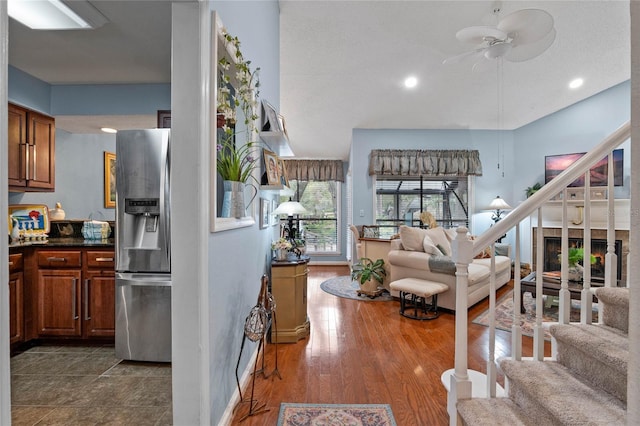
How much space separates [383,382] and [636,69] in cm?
217

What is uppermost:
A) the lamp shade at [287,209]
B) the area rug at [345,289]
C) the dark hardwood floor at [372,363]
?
the lamp shade at [287,209]

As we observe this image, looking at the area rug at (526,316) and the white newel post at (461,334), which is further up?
the white newel post at (461,334)

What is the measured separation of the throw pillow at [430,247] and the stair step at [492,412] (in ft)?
7.87

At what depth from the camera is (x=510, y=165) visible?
257 inches

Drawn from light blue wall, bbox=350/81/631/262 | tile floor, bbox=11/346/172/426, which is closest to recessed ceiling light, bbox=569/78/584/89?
light blue wall, bbox=350/81/631/262

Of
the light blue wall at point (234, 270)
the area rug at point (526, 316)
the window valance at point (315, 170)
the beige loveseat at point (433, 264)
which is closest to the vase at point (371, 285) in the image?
the beige loveseat at point (433, 264)

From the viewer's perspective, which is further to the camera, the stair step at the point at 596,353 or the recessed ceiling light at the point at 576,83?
the recessed ceiling light at the point at 576,83

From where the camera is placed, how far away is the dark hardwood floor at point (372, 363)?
2.01 m

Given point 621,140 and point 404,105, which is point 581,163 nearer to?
point 621,140

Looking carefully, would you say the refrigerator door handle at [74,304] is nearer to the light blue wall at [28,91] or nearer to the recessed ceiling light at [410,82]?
the light blue wall at [28,91]

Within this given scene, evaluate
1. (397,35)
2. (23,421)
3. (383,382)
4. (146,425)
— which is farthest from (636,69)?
(397,35)

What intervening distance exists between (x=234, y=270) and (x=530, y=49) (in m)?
3.23

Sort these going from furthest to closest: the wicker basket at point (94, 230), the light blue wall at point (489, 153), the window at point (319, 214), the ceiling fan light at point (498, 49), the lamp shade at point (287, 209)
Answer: the window at point (319, 214), the light blue wall at point (489, 153), the lamp shade at point (287, 209), the wicker basket at point (94, 230), the ceiling fan light at point (498, 49)

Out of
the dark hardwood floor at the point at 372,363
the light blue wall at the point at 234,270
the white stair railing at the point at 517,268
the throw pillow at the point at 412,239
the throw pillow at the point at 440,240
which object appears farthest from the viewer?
the throw pillow at the point at 440,240
